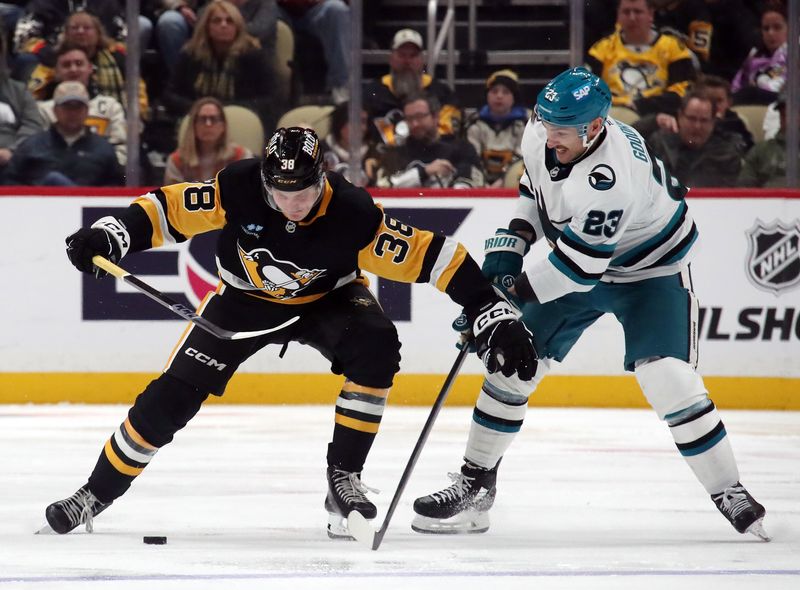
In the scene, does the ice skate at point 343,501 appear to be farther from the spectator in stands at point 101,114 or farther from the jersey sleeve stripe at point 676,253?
the spectator in stands at point 101,114

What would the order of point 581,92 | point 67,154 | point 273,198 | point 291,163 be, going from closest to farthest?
point 291,163 < point 273,198 < point 581,92 < point 67,154

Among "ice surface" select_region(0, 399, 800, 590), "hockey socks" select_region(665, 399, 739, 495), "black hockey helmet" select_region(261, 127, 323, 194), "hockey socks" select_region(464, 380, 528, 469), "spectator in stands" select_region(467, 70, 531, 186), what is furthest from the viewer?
"spectator in stands" select_region(467, 70, 531, 186)

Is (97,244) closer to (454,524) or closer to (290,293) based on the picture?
(290,293)

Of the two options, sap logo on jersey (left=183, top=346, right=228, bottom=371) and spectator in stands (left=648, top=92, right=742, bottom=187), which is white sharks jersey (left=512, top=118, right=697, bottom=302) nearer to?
sap logo on jersey (left=183, top=346, right=228, bottom=371)

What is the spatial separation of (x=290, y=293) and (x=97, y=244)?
54 cm

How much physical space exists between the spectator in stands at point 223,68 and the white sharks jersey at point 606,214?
2880 mm

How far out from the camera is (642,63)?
21.7 feet

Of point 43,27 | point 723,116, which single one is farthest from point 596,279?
point 43,27

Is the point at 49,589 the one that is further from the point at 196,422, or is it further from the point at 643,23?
the point at 643,23

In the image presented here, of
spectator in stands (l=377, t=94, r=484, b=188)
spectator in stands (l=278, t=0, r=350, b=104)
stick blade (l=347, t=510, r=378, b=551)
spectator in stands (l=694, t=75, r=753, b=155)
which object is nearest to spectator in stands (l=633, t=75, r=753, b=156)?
spectator in stands (l=694, t=75, r=753, b=155)

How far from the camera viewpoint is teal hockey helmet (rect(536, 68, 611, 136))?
3.52 metres

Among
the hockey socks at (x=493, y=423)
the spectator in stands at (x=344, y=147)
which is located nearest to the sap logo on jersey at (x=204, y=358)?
the hockey socks at (x=493, y=423)

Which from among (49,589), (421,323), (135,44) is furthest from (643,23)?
(49,589)

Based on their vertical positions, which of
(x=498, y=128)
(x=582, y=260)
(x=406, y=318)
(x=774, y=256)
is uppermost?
(x=582, y=260)
